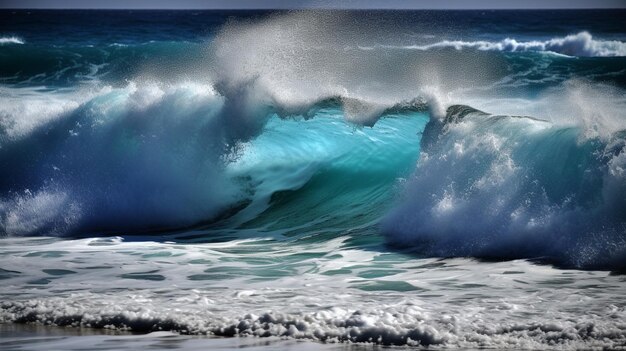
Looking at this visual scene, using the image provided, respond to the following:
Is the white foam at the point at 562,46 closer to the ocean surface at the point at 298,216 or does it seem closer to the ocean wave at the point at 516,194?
the ocean surface at the point at 298,216

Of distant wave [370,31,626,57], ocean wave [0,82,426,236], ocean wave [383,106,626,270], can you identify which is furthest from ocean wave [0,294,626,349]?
distant wave [370,31,626,57]

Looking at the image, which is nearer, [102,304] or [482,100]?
[102,304]

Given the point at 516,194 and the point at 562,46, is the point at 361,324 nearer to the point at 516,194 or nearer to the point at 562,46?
the point at 516,194

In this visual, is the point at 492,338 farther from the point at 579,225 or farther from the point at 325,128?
the point at 325,128

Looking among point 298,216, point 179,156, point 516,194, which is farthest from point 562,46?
point 516,194

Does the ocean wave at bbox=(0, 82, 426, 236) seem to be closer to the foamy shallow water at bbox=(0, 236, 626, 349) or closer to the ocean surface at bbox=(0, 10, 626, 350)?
the ocean surface at bbox=(0, 10, 626, 350)

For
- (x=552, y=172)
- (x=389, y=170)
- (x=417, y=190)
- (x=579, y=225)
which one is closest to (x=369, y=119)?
(x=389, y=170)
